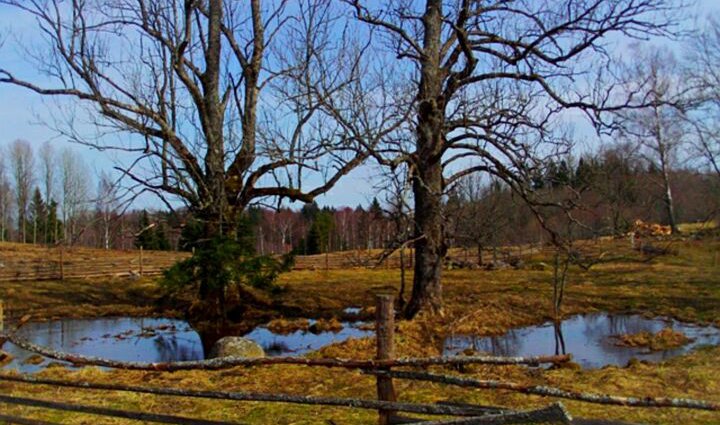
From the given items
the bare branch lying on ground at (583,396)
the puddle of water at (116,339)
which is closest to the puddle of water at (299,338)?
the puddle of water at (116,339)

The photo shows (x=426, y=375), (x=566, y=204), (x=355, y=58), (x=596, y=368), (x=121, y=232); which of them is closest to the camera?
(x=426, y=375)

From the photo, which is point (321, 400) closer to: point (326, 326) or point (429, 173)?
point (429, 173)

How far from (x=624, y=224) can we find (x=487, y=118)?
111 inches

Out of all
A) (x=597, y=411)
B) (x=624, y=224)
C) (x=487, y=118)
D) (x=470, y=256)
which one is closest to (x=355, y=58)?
(x=487, y=118)

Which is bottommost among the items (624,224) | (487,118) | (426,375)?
(426,375)

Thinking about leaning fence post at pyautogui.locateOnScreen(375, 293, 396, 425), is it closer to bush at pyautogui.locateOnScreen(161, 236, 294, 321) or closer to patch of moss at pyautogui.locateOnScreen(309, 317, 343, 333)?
patch of moss at pyautogui.locateOnScreen(309, 317, 343, 333)

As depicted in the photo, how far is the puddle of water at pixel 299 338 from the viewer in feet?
32.7

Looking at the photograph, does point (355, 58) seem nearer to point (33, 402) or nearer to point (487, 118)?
point (487, 118)

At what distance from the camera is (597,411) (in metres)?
5.63

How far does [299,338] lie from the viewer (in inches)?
432

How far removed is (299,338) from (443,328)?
2.58 m

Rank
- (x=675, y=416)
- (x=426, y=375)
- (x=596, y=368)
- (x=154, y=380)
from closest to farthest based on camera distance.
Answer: (x=426, y=375) < (x=675, y=416) < (x=154, y=380) < (x=596, y=368)

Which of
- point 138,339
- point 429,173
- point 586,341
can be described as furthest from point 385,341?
point 138,339

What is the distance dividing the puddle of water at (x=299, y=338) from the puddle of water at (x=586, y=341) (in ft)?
6.35
